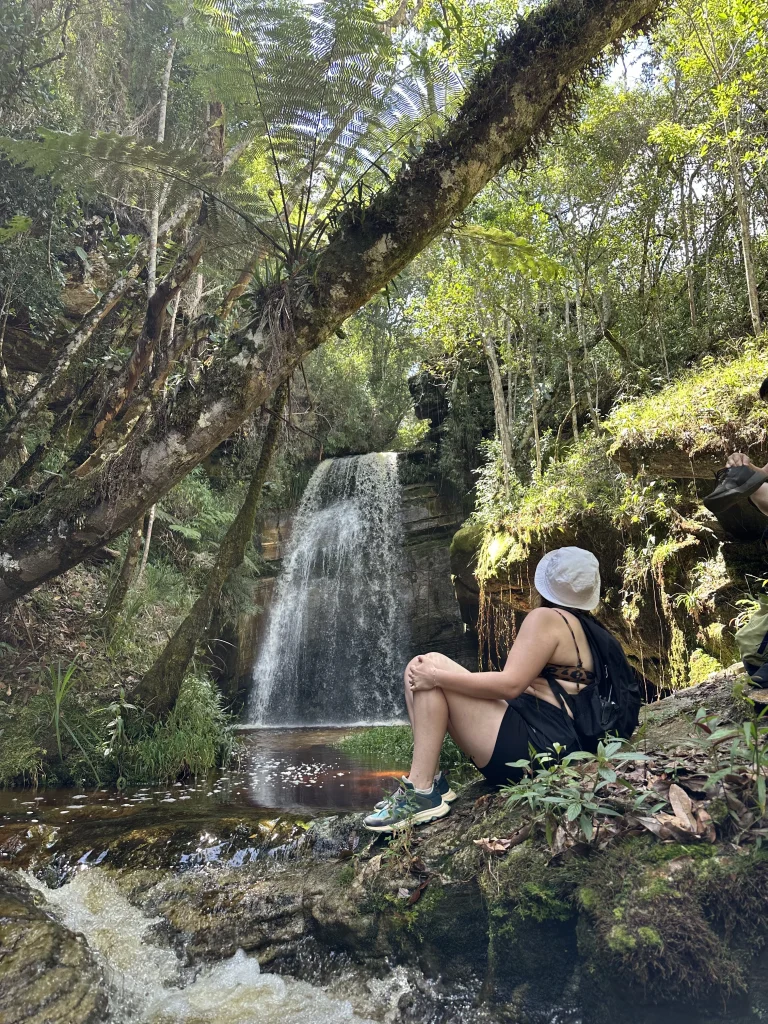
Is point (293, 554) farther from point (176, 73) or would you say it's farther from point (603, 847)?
point (603, 847)

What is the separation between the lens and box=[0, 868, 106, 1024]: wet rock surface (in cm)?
220

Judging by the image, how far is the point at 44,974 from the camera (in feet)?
7.72

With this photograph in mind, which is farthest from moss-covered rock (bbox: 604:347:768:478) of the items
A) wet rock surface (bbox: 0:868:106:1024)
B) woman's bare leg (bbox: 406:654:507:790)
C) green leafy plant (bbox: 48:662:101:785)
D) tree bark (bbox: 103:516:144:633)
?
green leafy plant (bbox: 48:662:101:785)

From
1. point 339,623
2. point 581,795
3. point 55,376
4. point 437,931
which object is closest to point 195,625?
point 55,376

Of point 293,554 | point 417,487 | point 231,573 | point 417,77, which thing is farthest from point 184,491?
point 417,77

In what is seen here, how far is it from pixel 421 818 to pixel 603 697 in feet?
3.12

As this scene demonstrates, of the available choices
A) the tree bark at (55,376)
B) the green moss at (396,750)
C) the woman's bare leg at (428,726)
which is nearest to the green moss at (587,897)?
the woman's bare leg at (428,726)

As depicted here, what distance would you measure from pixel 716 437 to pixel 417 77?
12.8 ft

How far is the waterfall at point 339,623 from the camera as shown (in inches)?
482

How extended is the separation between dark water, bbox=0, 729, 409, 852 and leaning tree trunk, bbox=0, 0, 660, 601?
1932mm

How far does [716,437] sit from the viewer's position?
226 inches

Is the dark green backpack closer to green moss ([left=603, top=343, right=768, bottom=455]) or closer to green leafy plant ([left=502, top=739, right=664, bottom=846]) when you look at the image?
green leafy plant ([left=502, top=739, right=664, bottom=846])

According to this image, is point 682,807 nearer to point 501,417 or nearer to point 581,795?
point 581,795

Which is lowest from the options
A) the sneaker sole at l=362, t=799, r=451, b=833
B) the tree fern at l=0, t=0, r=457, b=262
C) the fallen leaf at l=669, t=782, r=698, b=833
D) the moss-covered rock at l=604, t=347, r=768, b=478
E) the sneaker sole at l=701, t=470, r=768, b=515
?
the sneaker sole at l=362, t=799, r=451, b=833
